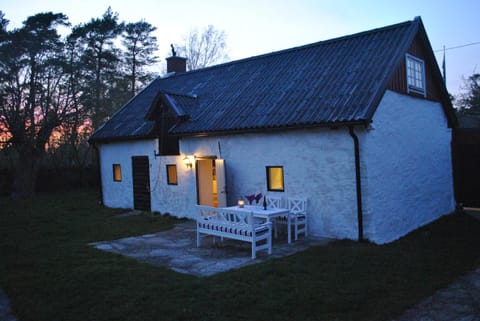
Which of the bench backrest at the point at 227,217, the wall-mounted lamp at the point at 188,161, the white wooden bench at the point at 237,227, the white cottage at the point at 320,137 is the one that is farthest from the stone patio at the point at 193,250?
the wall-mounted lamp at the point at 188,161

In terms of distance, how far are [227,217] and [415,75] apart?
7.14 meters

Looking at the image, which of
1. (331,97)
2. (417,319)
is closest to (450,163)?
(331,97)

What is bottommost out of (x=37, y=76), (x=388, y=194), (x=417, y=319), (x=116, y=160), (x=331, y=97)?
(x=417, y=319)

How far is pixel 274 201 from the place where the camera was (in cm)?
1071

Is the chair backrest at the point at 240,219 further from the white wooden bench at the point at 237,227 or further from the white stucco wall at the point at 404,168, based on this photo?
the white stucco wall at the point at 404,168

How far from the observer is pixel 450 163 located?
1366 centimetres

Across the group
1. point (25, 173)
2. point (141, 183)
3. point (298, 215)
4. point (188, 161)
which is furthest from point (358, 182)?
point (25, 173)

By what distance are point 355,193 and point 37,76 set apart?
18.9 meters

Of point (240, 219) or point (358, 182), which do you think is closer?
point (240, 219)

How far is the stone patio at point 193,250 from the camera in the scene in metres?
7.71

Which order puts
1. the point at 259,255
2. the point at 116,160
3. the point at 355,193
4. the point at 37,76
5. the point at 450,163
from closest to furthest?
1. the point at 259,255
2. the point at 355,193
3. the point at 450,163
4. the point at 116,160
5. the point at 37,76

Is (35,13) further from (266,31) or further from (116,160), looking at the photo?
(266,31)

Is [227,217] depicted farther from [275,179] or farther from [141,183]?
[141,183]

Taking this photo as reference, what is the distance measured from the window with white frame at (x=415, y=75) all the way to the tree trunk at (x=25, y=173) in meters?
19.4
